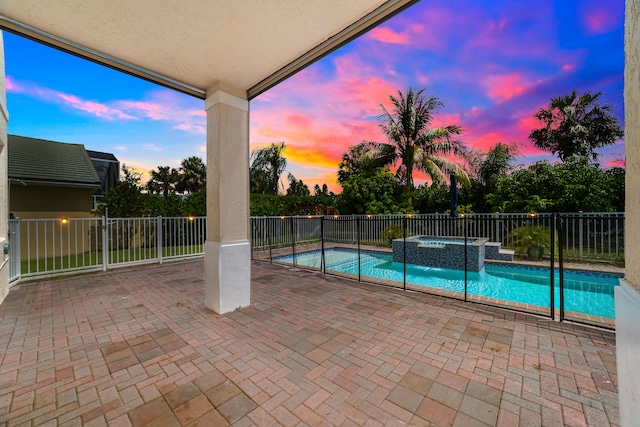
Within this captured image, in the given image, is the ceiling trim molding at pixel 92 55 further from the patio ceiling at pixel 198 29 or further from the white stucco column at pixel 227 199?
the white stucco column at pixel 227 199

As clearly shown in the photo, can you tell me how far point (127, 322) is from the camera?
11.7ft

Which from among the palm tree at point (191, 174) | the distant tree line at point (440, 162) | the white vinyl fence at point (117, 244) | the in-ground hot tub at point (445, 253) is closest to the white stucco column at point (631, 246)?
the in-ground hot tub at point (445, 253)

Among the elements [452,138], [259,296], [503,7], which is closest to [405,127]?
[452,138]

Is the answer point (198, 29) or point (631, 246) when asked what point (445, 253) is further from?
point (198, 29)

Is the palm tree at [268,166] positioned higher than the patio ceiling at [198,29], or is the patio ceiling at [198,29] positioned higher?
the palm tree at [268,166]

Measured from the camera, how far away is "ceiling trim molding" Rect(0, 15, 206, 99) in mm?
2667

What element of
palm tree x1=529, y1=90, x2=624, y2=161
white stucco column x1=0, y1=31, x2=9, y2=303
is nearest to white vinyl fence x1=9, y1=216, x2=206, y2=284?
white stucco column x1=0, y1=31, x2=9, y2=303

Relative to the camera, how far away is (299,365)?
8.28 feet

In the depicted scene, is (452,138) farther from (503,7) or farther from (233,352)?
(233,352)

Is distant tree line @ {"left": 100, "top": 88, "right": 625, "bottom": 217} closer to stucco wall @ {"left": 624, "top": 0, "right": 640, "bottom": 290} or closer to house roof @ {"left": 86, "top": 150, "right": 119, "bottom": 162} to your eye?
house roof @ {"left": 86, "top": 150, "right": 119, "bottom": 162}

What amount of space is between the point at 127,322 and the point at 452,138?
52.4ft

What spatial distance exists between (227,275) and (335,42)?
3.46m

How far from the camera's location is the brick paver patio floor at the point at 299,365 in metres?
1.91

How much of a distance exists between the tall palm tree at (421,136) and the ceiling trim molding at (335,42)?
12115 millimetres
